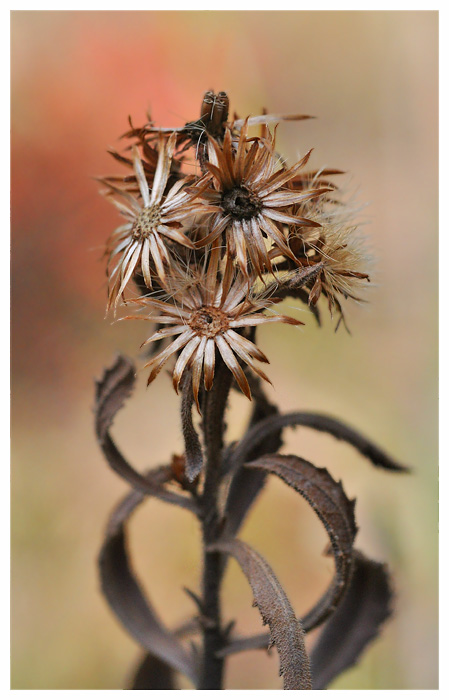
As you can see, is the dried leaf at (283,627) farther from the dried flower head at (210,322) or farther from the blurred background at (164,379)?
the blurred background at (164,379)

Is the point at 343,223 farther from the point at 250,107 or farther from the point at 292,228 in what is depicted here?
the point at 250,107

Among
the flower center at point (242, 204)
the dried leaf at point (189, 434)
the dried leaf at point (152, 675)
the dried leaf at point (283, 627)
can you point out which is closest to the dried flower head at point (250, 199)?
the flower center at point (242, 204)

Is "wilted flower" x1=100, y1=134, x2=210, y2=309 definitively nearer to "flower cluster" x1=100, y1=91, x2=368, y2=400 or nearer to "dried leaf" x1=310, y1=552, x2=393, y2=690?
"flower cluster" x1=100, y1=91, x2=368, y2=400

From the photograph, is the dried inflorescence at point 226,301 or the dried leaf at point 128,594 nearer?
the dried inflorescence at point 226,301

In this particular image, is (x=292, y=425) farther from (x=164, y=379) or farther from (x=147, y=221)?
(x=164, y=379)

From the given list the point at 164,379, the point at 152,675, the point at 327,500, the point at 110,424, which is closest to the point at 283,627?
the point at 327,500
